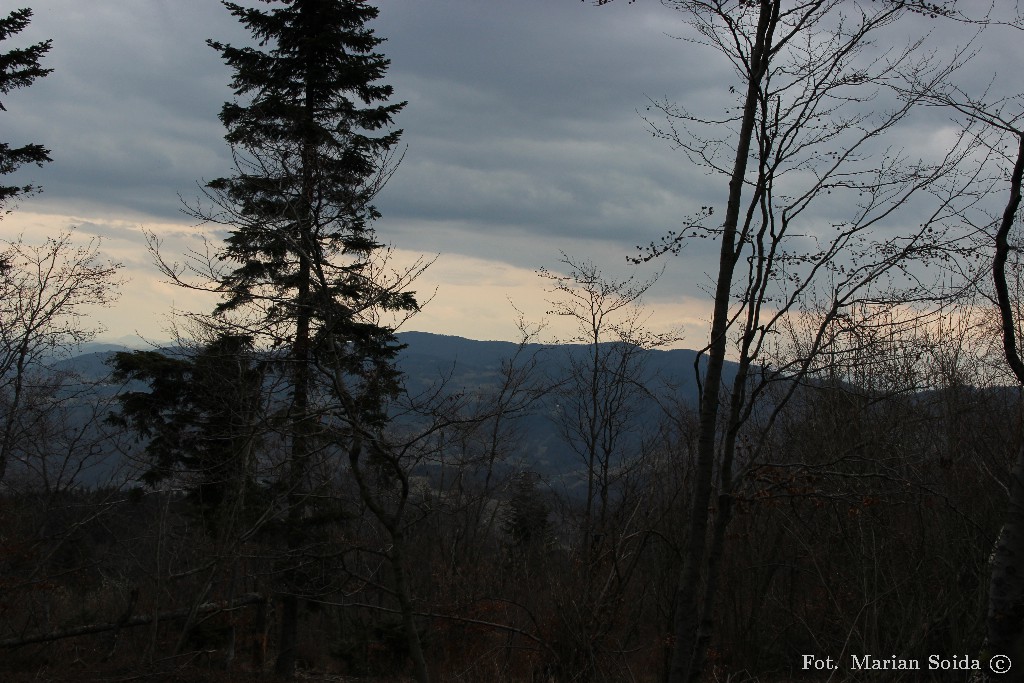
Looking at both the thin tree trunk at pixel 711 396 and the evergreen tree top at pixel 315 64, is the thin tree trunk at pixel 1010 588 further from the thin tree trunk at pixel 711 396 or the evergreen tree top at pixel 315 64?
the evergreen tree top at pixel 315 64

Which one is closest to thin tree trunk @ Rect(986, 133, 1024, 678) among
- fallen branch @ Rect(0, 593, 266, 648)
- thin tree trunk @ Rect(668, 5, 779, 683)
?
thin tree trunk @ Rect(668, 5, 779, 683)

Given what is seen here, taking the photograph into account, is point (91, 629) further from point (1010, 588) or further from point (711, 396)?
point (1010, 588)

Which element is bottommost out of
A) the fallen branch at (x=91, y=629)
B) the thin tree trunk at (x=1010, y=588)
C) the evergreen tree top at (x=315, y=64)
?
the fallen branch at (x=91, y=629)

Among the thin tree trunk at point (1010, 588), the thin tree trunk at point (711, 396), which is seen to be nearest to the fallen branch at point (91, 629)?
the thin tree trunk at point (711, 396)

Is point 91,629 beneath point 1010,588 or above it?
beneath

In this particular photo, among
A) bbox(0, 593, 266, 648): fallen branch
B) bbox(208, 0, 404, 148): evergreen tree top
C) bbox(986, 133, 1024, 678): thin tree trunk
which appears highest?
bbox(208, 0, 404, 148): evergreen tree top

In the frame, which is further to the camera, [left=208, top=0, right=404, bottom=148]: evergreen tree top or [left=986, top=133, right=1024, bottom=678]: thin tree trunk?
[left=208, top=0, right=404, bottom=148]: evergreen tree top

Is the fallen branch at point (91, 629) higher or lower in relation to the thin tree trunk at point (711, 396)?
lower

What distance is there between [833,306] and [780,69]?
2.21 m

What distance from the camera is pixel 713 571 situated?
629 centimetres

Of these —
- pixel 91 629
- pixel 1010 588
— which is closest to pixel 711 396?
pixel 1010 588

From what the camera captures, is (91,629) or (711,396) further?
(91,629)

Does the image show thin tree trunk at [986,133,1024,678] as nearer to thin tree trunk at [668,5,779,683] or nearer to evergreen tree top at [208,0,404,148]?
thin tree trunk at [668,5,779,683]

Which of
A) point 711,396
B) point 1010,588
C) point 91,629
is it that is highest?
point 711,396
